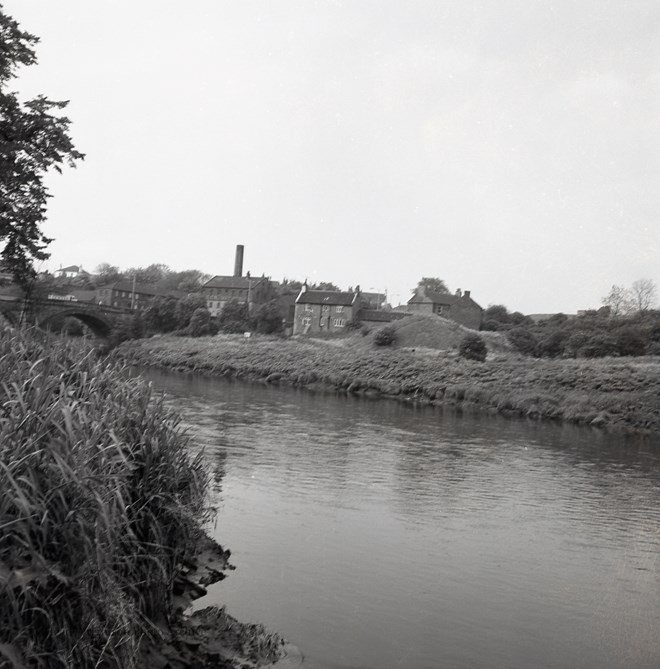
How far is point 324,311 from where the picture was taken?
9869 centimetres

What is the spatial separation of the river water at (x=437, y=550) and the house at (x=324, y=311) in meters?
70.5

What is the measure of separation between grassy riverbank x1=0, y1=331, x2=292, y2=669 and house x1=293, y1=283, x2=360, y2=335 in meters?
85.4

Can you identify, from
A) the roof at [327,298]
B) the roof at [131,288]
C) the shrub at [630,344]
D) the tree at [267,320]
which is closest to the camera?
the shrub at [630,344]

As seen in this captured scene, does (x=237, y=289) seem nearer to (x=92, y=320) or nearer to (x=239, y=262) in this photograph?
(x=239, y=262)

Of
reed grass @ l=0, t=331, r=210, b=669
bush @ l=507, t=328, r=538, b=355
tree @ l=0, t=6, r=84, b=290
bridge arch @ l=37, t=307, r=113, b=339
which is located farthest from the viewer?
bush @ l=507, t=328, r=538, b=355

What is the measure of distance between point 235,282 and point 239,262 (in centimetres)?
701

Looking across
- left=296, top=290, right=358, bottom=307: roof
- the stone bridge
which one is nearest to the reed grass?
the stone bridge

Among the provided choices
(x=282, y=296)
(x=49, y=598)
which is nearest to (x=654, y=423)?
(x=49, y=598)

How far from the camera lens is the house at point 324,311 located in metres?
96.8

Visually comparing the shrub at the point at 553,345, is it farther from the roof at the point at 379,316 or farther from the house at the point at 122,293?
the house at the point at 122,293

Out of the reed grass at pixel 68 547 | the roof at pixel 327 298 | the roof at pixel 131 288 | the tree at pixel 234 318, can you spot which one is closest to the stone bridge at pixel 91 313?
the tree at pixel 234 318

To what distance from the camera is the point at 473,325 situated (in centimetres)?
9881

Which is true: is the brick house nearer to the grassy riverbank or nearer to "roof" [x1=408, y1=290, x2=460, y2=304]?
"roof" [x1=408, y1=290, x2=460, y2=304]

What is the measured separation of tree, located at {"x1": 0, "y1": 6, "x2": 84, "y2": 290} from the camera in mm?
26531
